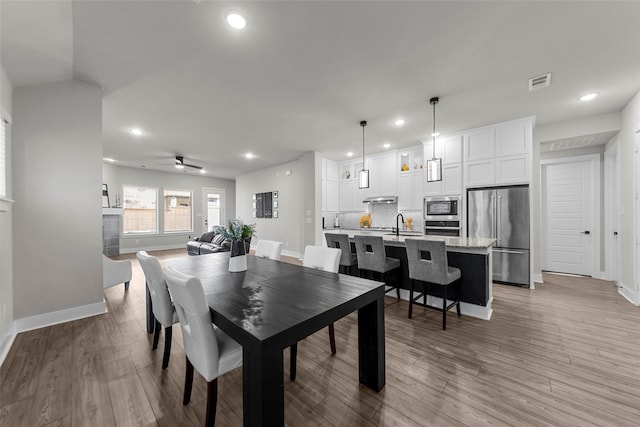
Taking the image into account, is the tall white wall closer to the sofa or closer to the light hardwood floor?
the light hardwood floor

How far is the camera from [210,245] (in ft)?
18.6

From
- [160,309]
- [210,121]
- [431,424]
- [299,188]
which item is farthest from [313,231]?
[431,424]

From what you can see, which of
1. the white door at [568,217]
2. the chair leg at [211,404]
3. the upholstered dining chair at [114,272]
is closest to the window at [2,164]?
the upholstered dining chair at [114,272]

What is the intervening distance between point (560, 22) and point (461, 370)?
9.75 ft

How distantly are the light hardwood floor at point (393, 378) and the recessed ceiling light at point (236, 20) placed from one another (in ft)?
9.31

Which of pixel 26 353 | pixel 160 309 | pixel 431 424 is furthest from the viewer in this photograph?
pixel 26 353

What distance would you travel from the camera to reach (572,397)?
161cm

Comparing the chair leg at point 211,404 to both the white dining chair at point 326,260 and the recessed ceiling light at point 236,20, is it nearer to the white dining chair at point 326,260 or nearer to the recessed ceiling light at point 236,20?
the white dining chair at point 326,260

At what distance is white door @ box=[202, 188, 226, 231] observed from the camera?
9359 mm

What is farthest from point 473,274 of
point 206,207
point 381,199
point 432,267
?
point 206,207

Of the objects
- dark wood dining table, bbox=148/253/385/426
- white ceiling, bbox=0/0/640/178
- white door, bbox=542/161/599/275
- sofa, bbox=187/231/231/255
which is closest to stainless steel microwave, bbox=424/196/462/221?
white ceiling, bbox=0/0/640/178

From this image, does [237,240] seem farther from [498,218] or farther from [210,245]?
[498,218]

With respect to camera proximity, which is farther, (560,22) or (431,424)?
(560,22)

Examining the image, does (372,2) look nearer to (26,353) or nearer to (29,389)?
(29,389)
